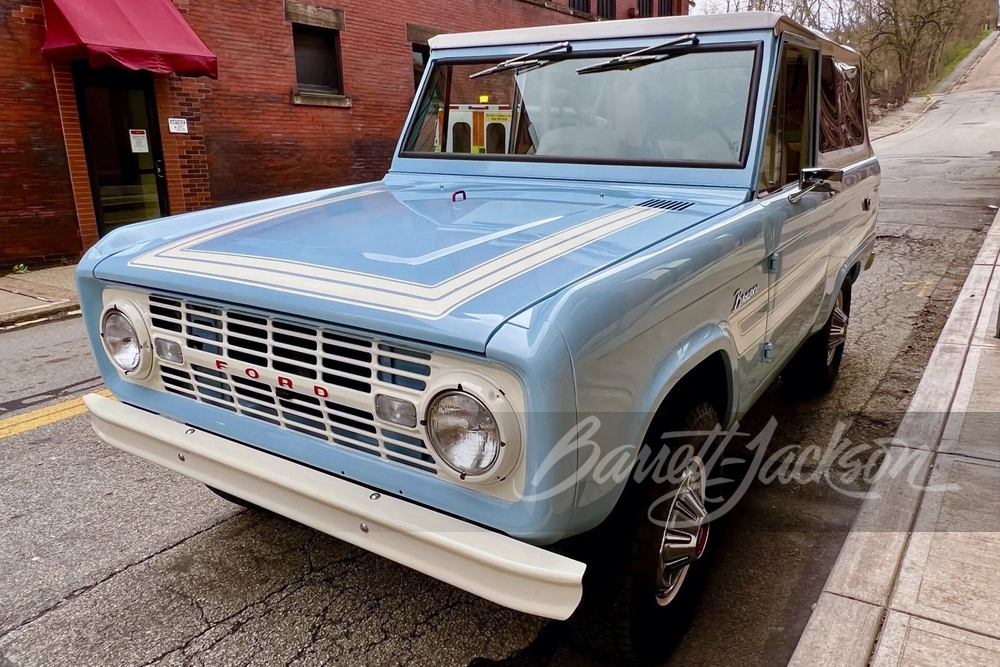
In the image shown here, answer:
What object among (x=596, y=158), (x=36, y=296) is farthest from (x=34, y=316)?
(x=596, y=158)

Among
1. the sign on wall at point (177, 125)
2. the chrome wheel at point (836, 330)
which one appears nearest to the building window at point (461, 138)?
the chrome wheel at point (836, 330)

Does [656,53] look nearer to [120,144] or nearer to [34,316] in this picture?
[34,316]

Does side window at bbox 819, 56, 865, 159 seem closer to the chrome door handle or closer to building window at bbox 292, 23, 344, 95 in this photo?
the chrome door handle

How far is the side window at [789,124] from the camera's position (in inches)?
117

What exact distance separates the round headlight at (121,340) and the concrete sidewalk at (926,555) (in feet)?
7.48

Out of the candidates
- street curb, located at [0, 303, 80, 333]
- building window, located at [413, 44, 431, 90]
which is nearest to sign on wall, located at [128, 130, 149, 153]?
street curb, located at [0, 303, 80, 333]

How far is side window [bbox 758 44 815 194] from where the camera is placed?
9.78 feet

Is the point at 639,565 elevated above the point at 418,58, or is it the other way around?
the point at 418,58

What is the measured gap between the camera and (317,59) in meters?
13.0

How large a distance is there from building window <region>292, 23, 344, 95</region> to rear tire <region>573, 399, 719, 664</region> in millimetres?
11967

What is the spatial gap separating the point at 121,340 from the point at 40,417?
2.50 metres

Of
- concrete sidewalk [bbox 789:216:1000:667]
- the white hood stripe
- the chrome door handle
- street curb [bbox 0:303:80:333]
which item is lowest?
street curb [bbox 0:303:80:333]

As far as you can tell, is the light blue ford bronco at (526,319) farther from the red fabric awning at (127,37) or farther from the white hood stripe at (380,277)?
the red fabric awning at (127,37)

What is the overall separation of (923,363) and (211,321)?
4.81m
